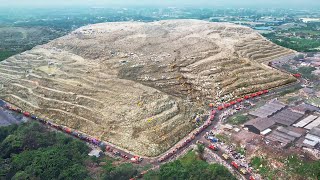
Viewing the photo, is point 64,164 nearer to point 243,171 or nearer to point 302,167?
point 243,171

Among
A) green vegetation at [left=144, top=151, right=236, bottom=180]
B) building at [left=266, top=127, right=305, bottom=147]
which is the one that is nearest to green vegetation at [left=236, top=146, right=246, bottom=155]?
building at [left=266, top=127, right=305, bottom=147]

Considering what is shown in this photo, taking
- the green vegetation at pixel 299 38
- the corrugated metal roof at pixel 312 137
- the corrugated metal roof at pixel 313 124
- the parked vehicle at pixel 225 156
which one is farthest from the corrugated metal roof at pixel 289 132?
the green vegetation at pixel 299 38

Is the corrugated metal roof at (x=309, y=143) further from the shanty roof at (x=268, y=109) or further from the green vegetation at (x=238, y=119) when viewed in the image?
the green vegetation at (x=238, y=119)

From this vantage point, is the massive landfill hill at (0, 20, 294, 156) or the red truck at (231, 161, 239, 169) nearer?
the red truck at (231, 161, 239, 169)

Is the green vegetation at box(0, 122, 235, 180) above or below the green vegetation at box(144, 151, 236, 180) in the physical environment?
below

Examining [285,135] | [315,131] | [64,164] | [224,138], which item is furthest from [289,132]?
[64,164]

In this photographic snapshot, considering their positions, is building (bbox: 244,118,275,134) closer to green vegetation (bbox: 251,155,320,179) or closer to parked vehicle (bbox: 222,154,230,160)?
green vegetation (bbox: 251,155,320,179)
